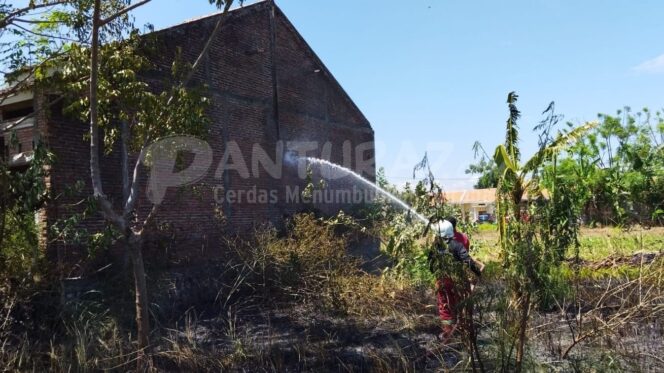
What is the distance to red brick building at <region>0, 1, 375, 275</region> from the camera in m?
9.57

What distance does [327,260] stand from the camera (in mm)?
9586

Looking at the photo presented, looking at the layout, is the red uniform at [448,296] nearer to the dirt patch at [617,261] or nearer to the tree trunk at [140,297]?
the tree trunk at [140,297]

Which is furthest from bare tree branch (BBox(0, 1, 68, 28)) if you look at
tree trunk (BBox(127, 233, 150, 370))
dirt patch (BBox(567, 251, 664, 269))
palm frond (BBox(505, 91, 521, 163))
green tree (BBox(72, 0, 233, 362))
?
dirt patch (BBox(567, 251, 664, 269))

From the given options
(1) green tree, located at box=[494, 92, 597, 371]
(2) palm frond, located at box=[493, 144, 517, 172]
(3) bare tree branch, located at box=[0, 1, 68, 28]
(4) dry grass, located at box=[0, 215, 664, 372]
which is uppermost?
(3) bare tree branch, located at box=[0, 1, 68, 28]

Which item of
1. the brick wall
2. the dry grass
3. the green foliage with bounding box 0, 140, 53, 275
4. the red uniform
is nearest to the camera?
the red uniform

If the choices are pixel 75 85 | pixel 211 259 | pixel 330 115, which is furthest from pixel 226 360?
pixel 330 115

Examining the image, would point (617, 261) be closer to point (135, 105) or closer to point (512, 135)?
point (512, 135)

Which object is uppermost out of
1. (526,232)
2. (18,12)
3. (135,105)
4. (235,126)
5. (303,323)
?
(18,12)

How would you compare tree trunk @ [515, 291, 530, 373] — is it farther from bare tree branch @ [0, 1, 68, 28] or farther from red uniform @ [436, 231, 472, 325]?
bare tree branch @ [0, 1, 68, 28]

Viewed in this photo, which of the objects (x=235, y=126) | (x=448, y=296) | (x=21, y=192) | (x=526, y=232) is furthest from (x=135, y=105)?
(x=235, y=126)

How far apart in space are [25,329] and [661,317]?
7876 mm

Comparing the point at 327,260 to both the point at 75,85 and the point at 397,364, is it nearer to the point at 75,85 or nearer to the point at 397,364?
the point at 397,364

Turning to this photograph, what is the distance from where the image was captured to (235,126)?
45.5 feet

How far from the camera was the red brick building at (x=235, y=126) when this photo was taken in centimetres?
957
